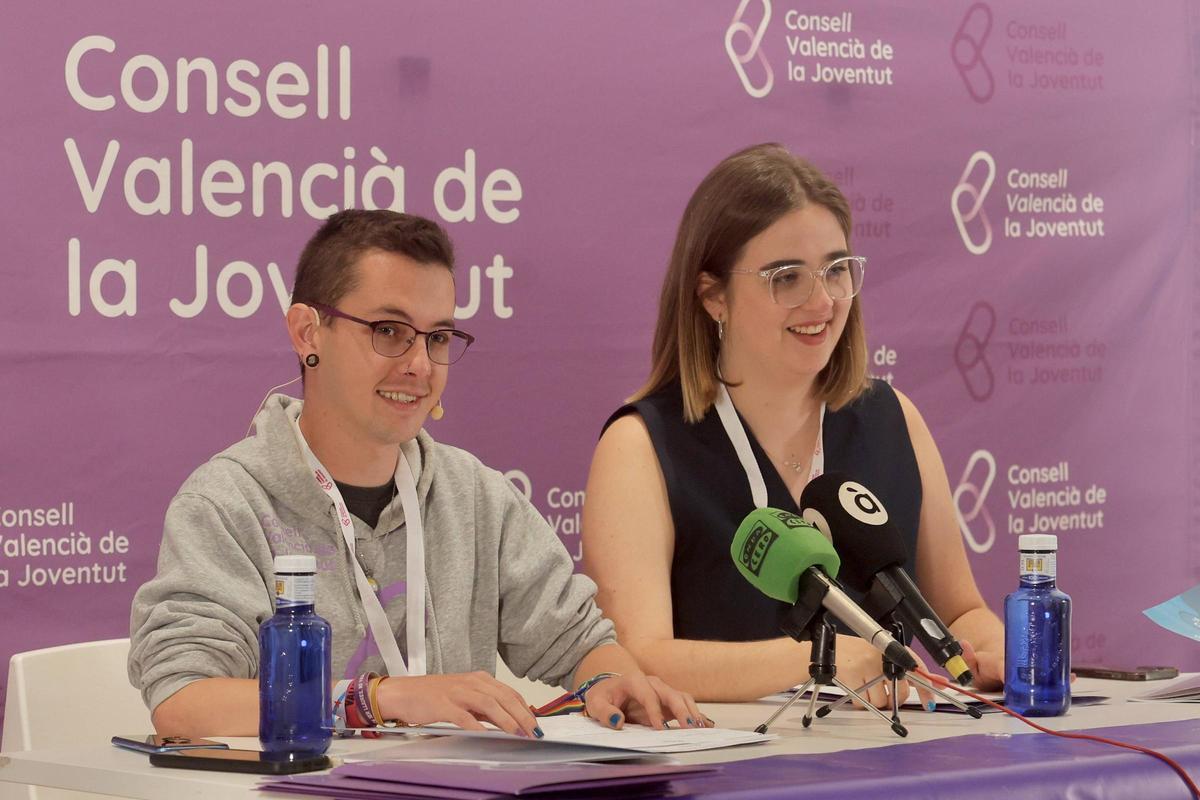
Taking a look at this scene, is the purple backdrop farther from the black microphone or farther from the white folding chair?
the black microphone

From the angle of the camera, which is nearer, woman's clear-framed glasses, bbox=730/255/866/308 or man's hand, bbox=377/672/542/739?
man's hand, bbox=377/672/542/739

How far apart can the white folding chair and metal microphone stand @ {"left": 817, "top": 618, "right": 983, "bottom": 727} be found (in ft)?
4.05

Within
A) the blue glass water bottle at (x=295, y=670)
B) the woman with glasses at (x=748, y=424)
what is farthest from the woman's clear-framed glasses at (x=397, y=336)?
the blue glass water bottle at (x=295, y=670)

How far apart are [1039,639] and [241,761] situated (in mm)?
1167

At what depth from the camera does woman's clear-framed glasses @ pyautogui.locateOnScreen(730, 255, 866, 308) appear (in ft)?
10.5

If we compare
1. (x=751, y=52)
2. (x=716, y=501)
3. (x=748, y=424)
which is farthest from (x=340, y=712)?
(x=751, y=52)

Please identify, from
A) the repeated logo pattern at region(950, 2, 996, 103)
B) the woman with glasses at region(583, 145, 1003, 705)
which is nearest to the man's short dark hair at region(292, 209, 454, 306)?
the woman with glasses at region(583, 145, 1003, 705)

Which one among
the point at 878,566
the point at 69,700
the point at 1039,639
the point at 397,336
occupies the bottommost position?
the point at 69,700

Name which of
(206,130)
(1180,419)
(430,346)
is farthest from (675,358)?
(1180,419)

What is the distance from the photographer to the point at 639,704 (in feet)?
7.57

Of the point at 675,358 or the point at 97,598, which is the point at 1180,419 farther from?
the point at 97,598

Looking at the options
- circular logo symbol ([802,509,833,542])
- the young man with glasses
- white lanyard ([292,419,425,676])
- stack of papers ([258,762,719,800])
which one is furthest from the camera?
white lanyard ([292,419,425,676])

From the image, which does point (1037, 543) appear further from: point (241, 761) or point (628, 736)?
point (241, 761)

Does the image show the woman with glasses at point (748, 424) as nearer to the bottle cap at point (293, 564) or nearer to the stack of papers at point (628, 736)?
the stack of papers at point (628, 736)
